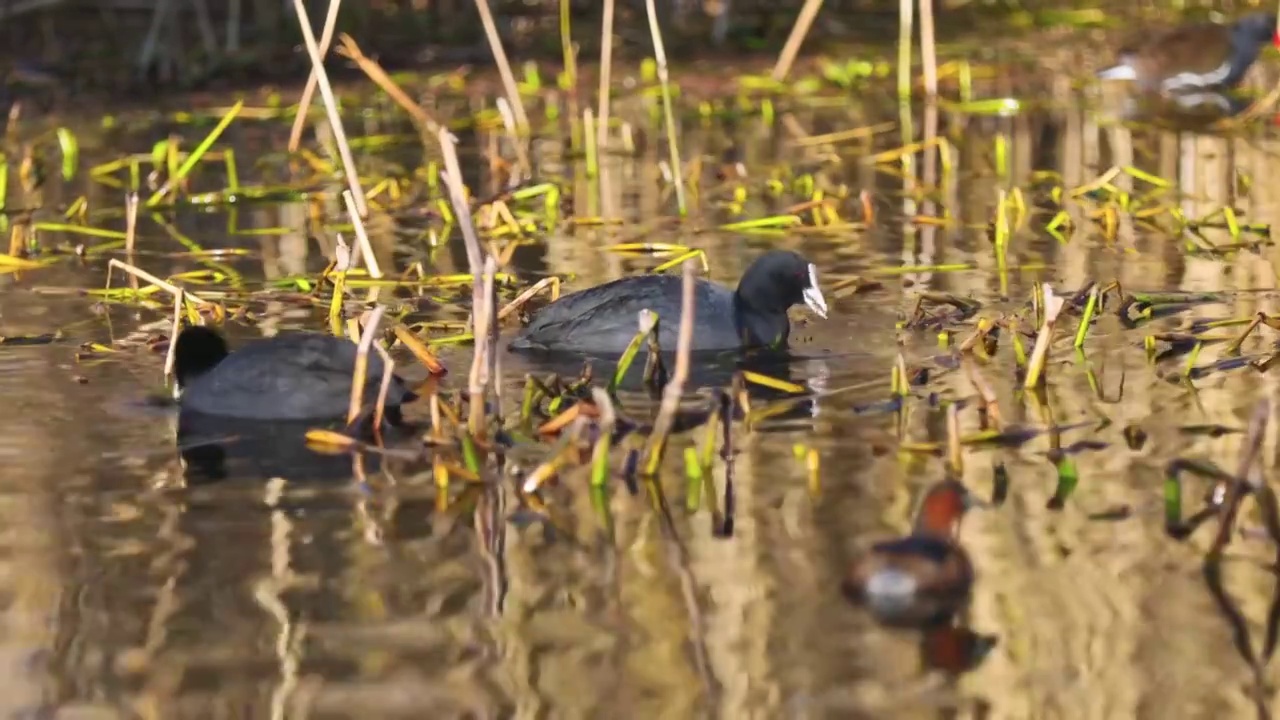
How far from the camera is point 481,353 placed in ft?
21.2

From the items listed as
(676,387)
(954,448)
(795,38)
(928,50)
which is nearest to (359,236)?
(676,387)

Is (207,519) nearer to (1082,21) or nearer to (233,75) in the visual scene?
(233,75)

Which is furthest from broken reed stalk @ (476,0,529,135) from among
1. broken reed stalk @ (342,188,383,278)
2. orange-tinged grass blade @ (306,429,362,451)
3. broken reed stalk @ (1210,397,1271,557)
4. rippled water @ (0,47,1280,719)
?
broken reed stalk @ (1210,397,1271,557)

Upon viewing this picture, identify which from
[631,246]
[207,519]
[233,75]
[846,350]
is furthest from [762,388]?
[233,75]

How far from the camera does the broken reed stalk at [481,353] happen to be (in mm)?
6461

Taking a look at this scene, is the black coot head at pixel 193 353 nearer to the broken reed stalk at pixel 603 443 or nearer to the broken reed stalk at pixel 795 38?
the broken reed stalk at pixel 603 443

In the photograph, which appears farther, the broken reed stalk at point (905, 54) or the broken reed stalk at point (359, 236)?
the broken reed stalk at point (905, 54)

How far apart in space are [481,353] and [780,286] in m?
2.46

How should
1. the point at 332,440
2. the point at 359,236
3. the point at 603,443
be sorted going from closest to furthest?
1. the point at 603,443
2. the point at 332,440
3. the point at 359,236

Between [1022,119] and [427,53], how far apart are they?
5.41 meters

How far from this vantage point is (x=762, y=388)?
785cm

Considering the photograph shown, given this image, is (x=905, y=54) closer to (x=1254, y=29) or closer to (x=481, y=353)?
(x=1254, y=29)

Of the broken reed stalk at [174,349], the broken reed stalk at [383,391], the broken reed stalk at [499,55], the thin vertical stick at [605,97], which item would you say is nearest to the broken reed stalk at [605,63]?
the thin vertical stick at [605,97]

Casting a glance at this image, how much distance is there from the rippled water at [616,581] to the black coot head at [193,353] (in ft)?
0.51
